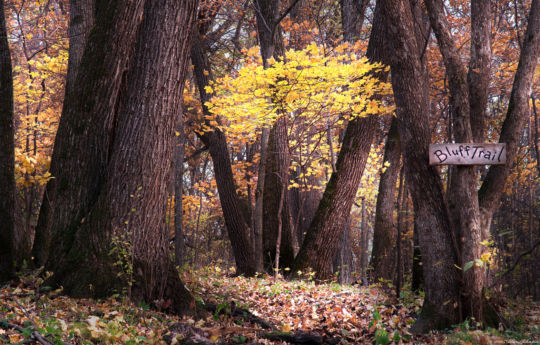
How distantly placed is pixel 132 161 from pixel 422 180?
3064 mm

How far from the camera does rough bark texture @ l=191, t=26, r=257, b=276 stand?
341 inches

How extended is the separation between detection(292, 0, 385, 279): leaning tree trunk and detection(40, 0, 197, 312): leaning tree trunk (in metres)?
3.63

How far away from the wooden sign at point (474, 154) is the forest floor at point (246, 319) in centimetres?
160

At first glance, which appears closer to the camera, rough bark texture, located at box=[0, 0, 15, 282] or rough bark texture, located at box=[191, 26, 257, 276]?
rough bark texture, located at box=[0, 0, 15, 282]

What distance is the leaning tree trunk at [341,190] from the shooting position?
25.3 feet

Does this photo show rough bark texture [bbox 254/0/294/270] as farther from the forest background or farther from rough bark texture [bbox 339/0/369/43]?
rough bark texture [bbox 339/0/369/43]

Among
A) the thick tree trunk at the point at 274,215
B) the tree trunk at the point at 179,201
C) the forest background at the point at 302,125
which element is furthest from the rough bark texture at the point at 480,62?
the tree trunk at the point at 179,201

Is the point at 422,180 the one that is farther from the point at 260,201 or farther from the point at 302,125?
the point at 302,125

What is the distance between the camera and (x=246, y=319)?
15.4ft

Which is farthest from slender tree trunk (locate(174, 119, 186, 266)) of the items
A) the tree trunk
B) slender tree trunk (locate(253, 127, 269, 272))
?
slender tree trunk (locate(253, 127, 269, 272))

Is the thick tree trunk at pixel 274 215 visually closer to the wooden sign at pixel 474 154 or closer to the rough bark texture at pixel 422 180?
the rough bark texture at pixel 422 180

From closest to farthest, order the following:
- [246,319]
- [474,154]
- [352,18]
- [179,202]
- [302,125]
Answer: [474,154] < [246,319] < [302,125] < [352,18] < [179,202]

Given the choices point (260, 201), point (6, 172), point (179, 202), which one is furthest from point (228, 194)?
point (6, 172)

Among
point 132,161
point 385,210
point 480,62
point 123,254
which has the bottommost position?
point 123,254
